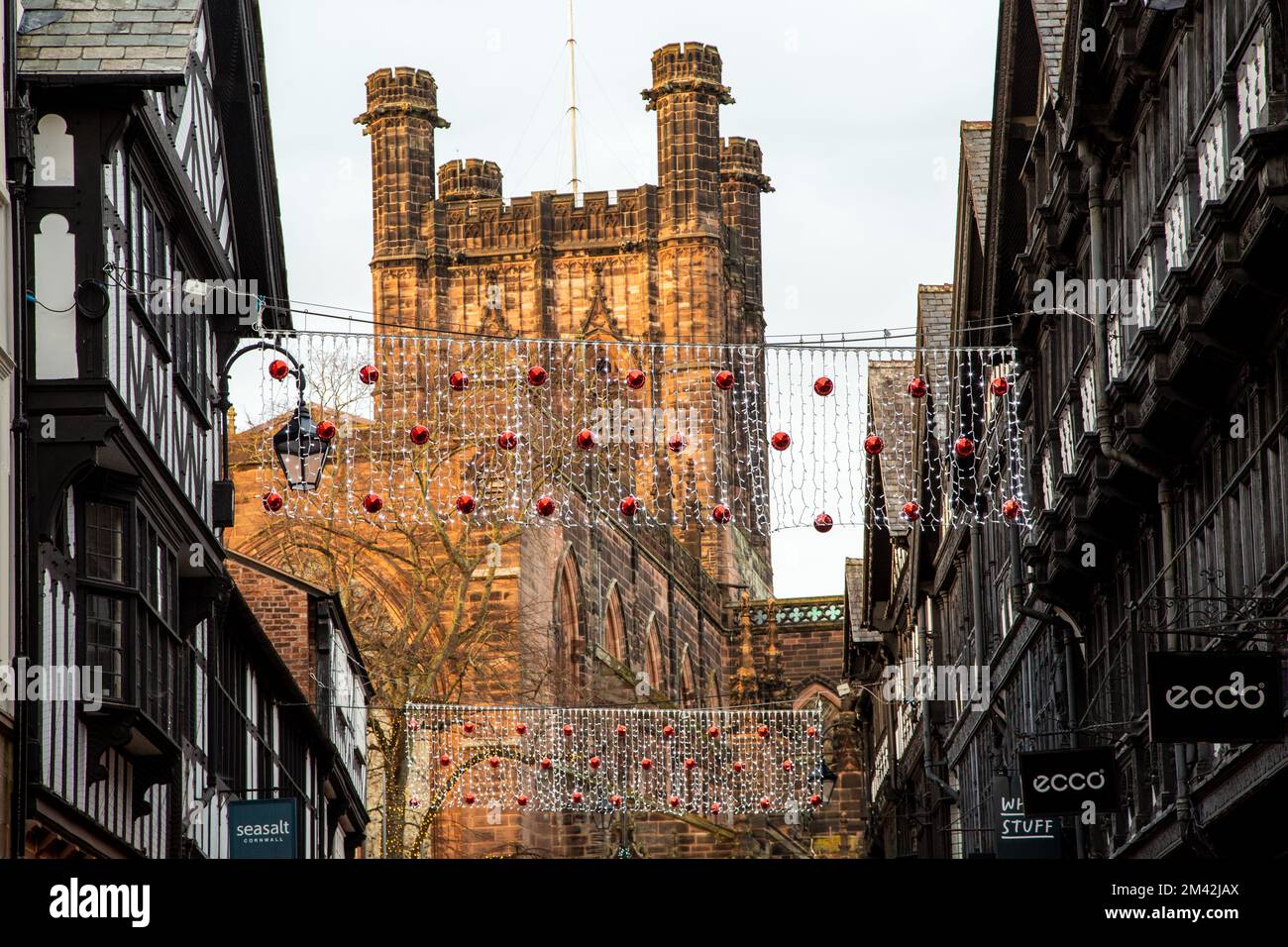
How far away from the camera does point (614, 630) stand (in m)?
67.8

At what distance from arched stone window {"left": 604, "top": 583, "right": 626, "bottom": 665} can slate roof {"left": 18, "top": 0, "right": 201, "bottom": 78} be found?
4659 cm

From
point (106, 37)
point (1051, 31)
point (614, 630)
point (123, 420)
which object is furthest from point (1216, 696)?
point (614, 630)

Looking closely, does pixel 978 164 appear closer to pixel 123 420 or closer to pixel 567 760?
pixel 123 420

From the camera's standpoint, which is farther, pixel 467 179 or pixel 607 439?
pixel 467 179

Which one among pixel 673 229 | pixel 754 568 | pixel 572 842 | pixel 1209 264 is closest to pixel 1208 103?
pixel 1209 264

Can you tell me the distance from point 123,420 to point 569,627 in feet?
137

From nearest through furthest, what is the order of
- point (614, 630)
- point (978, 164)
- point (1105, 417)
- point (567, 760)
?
point (1105, 417) < point (978, 164) < point (567, 760) < point (614, 630)

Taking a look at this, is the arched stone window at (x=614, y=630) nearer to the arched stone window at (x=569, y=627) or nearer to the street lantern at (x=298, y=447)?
the arched stone window at (x=569, y=627)

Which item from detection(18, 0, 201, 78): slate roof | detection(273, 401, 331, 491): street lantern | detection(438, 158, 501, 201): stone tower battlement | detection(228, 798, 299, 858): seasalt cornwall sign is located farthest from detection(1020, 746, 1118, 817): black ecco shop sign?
detection(438, 158, 501, 201): stone tower battlement

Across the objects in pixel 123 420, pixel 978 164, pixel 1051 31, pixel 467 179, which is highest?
pixel 467 179

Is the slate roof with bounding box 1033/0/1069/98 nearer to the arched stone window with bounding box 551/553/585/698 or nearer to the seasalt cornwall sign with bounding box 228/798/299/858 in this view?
the seasalt cornwall sign with bounding box 228/798/299/858

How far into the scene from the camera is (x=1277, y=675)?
45.0 feet

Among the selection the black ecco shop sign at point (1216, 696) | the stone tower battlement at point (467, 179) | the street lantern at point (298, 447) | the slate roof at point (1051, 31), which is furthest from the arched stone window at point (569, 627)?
the black ecco shop sign at point (1216, 696)
